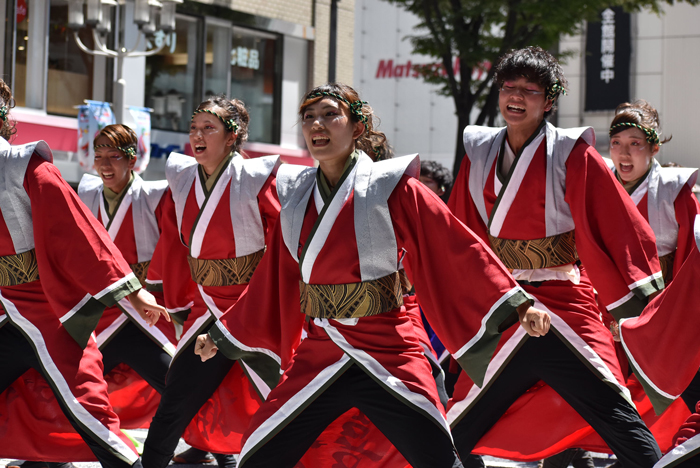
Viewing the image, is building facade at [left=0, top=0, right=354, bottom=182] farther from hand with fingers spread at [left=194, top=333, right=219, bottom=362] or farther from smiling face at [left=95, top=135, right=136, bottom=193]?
hand with fingers spread at [left=194, top=333, right=219, bottom=362]

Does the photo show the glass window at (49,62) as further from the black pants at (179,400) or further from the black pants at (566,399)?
the black pants at (566,399)

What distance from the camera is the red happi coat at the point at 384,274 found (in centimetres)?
274

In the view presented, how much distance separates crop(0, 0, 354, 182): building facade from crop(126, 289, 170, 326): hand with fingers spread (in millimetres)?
6605

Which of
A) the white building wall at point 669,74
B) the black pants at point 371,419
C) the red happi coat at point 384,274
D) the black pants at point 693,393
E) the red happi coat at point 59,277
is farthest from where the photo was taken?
the white building wall at point 669,74

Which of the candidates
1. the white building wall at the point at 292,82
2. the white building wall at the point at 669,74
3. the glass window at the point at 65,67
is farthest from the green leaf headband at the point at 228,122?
the white building wall at the point at 669,74

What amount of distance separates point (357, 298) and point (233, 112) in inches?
74.1

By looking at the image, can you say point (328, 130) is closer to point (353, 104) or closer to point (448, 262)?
point (353, 104)

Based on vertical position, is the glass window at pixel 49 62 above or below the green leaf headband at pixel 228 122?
above

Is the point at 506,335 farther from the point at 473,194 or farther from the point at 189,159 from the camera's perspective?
the point at 189,159

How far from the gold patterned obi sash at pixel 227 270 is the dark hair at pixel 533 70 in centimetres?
133

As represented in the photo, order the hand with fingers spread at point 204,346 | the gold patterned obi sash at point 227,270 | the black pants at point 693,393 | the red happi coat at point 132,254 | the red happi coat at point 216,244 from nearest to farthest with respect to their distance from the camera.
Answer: the hand with fingers spread at point 204,346, the black pants at point 693,393, the red happi coat at point 216,244, the gold patterned obi sash at point 227,270, the red happi coat at point 132,254

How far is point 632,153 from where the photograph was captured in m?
→ 4.38

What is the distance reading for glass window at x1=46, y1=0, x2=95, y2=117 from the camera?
11136mm

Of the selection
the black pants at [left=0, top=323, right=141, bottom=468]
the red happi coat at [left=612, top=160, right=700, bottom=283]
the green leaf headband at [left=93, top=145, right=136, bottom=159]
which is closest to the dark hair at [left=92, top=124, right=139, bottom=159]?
the green leaf headband at [left=93, top=145, right=136, bottom=159]
